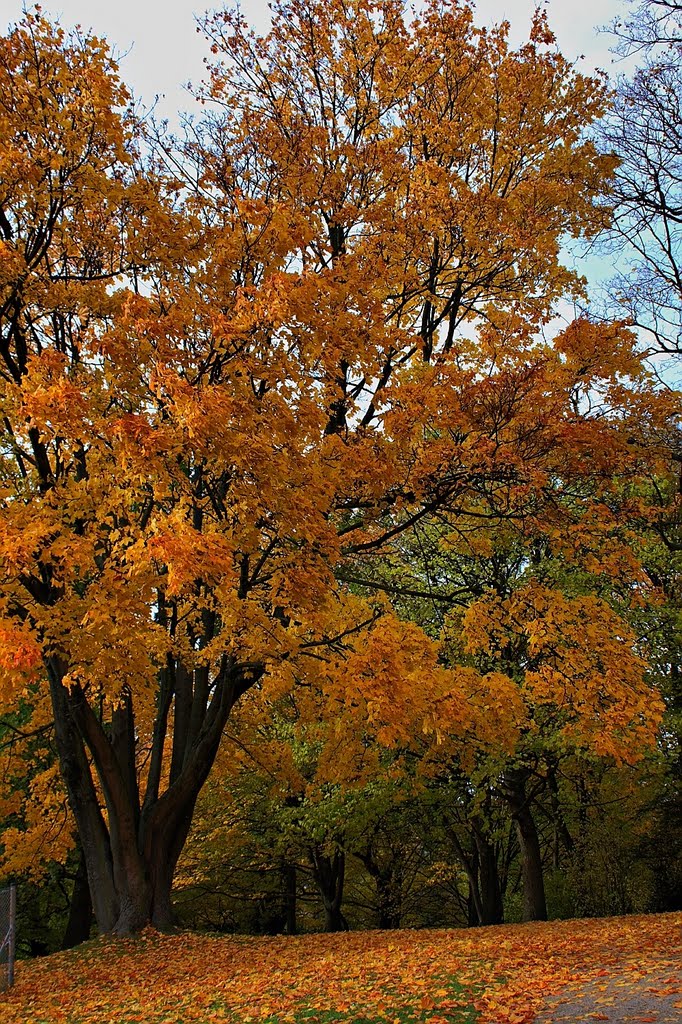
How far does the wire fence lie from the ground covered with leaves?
20 centimetres

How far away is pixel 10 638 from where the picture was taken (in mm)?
7535

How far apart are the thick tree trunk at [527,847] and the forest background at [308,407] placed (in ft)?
7.04

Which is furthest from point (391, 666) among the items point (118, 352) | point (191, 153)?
point (191, 153)

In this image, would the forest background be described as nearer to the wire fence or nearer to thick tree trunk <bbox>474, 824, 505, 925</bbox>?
the wire fence

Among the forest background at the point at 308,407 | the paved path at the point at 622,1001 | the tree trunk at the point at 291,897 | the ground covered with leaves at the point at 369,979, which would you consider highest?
the forest background at the point at 308,407

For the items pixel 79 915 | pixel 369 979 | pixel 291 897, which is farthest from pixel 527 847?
pixel 369 979

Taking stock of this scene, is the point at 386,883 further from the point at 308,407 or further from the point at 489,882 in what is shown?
the point at 308,407

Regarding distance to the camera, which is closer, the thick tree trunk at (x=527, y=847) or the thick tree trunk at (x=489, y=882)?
the thick tree trunk at (x=527, y=847)

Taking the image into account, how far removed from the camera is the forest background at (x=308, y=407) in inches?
331

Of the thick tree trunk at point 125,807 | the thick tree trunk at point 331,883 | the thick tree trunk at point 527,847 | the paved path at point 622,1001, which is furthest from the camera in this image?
→ the thick tree trunk at point 331,883

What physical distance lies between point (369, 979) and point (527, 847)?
10.6 metres

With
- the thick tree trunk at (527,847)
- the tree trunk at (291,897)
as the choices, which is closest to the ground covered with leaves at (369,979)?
the thick tree trunk at (527,847)

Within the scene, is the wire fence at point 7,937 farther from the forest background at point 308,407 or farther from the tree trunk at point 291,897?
the tree trunk at point 291,897

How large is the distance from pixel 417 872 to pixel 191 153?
62.9ft
